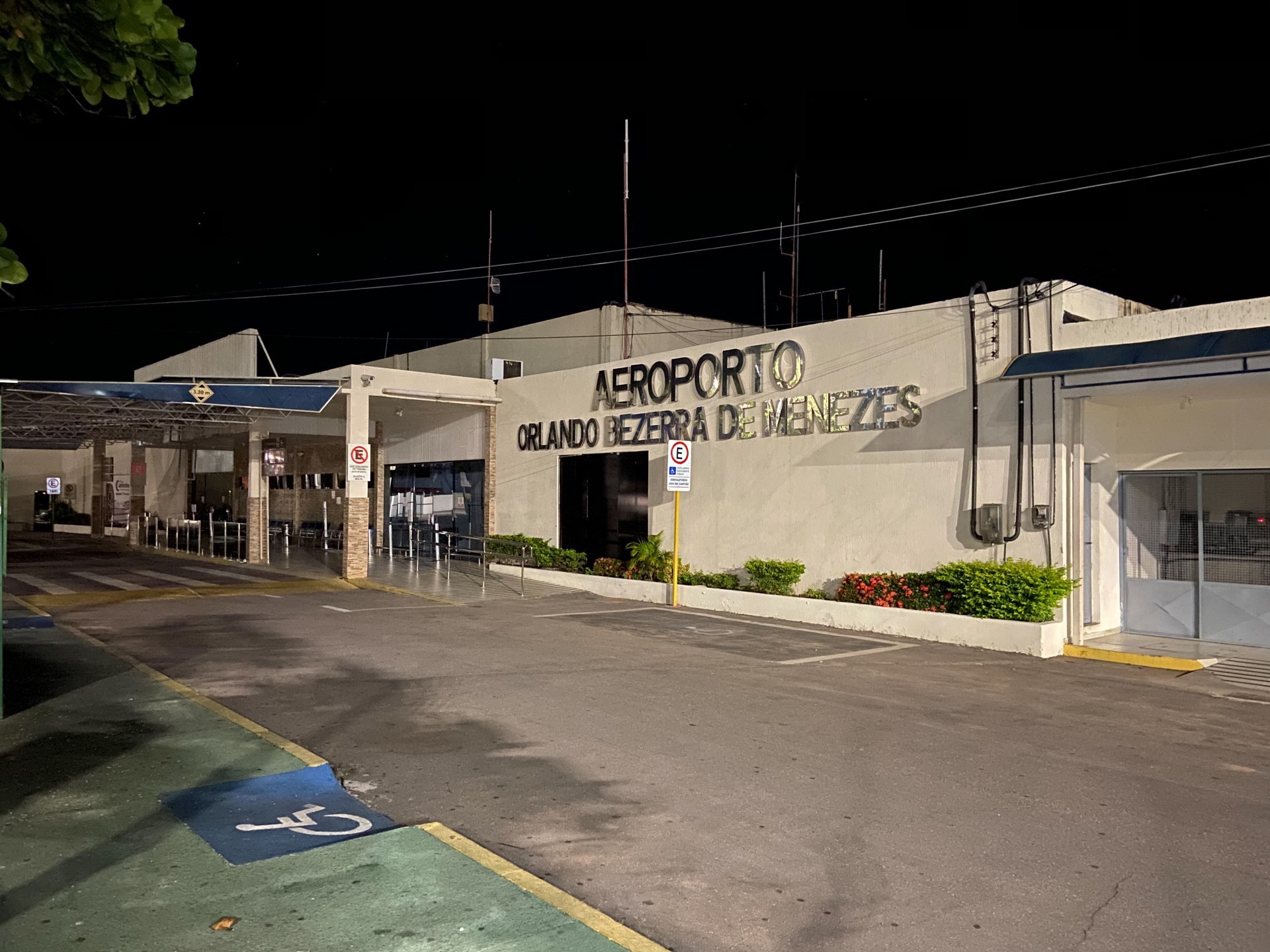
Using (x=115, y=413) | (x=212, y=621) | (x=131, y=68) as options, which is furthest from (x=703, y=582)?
(x=115, y=413)

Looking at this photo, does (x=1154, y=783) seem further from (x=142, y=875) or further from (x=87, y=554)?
(x=87, y=554)

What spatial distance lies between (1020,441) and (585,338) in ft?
52.7

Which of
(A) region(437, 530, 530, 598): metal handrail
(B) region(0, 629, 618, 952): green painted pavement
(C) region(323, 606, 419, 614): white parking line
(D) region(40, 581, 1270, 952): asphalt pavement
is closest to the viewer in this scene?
(B) region(0, 629, 618, 952): green painted pavement

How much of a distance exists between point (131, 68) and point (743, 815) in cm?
506

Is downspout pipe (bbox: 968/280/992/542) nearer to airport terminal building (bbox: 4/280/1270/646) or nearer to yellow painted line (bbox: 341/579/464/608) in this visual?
airport terminal building (bbox: 4/280/1270/646)

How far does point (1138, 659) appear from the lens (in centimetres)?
1181

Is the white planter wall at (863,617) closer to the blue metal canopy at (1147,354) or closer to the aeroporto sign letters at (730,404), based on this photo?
the aeroporto sign letters at (730,404)

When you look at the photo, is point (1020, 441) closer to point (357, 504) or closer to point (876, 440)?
point (876, 440)

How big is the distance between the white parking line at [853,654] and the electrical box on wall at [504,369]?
15695 mm

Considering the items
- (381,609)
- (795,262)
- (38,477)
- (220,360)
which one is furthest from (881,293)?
(38,477)

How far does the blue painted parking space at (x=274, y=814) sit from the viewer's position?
5.13 m

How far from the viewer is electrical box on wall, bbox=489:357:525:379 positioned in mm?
26422

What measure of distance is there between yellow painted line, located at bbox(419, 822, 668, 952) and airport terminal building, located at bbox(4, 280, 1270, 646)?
31.6 ft

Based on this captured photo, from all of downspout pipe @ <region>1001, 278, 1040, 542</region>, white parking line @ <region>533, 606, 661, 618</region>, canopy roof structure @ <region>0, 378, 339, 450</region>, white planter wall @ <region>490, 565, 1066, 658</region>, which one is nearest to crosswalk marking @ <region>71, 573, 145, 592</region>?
canopy roof structure @ <region>0, 378, 339, 450</region>
